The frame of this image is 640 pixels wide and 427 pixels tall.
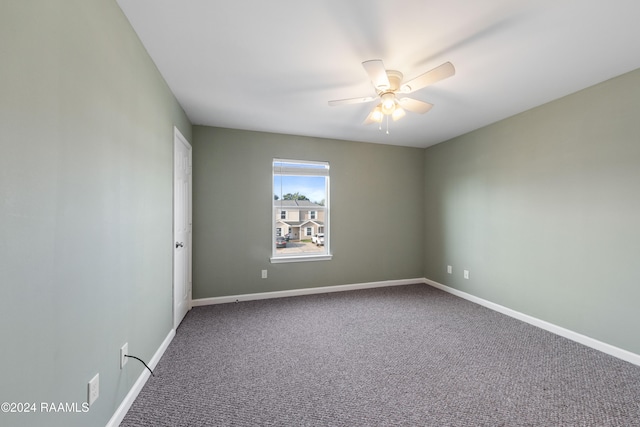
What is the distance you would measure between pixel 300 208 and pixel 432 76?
2.63 meters

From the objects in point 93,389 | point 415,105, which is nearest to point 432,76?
point 415,105

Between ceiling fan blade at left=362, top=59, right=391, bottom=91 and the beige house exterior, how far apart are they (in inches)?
89.8

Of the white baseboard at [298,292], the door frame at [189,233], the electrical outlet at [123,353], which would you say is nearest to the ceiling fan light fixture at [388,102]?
the door frame at [189,233]

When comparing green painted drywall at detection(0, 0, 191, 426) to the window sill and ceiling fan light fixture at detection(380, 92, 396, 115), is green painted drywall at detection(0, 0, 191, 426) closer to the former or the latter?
ceiling fan light fixture at detection(380, 92, 396, 115)

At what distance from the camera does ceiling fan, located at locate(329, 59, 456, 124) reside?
5.80 ft

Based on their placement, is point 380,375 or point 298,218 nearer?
point 380,375

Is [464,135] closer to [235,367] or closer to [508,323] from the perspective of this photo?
[508,323]

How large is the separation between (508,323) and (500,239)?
101 centimetres

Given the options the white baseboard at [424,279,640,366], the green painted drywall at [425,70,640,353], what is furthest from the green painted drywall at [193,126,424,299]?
the white baseboard at [424,279,640,366]

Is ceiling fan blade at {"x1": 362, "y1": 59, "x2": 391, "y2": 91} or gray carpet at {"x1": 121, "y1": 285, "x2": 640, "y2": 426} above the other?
ceiling fan blade at {"x1": 362, "y1": 59, "x2": 391, "y2": 91}

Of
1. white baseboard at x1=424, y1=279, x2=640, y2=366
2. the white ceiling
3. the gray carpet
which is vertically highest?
the white ceiling

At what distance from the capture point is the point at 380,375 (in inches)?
80.1

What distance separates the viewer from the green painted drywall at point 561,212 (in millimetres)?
2256

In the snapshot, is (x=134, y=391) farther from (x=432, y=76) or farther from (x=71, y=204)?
(x=432, y=76)
